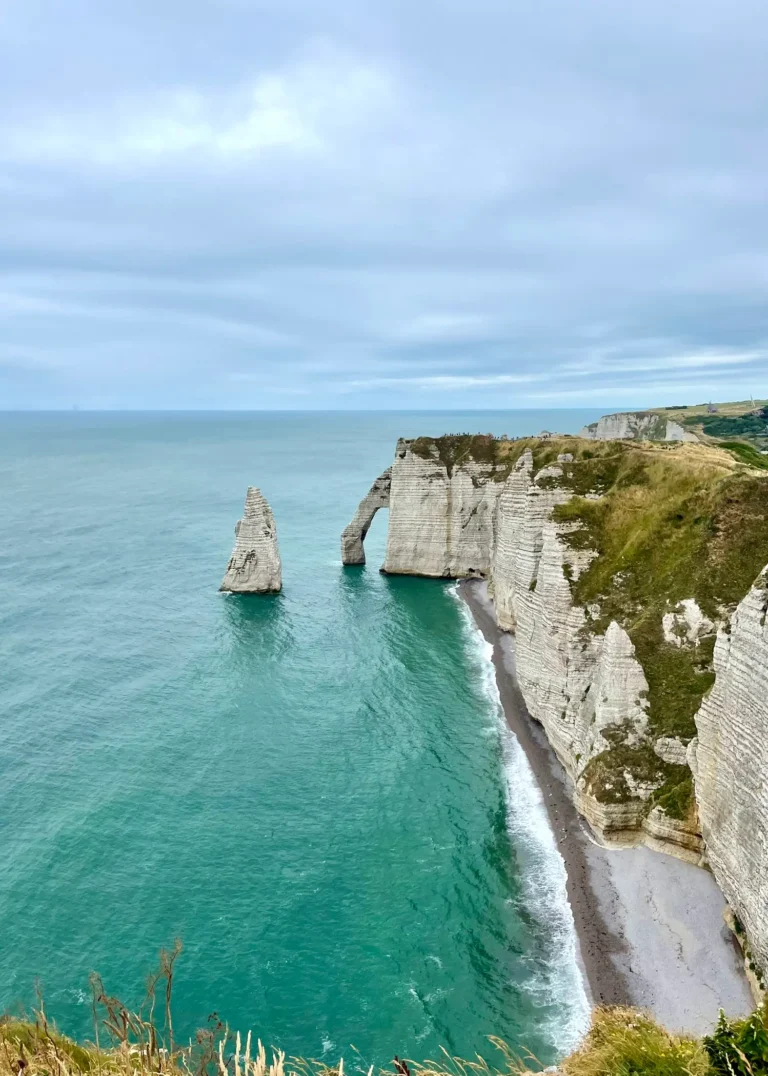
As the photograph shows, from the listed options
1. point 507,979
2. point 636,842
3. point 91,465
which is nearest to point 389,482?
point 636,842

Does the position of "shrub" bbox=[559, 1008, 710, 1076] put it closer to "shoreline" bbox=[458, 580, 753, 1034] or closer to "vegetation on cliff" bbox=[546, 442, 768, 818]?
"shoreline" bbox=[458, 580, 753, 1034]

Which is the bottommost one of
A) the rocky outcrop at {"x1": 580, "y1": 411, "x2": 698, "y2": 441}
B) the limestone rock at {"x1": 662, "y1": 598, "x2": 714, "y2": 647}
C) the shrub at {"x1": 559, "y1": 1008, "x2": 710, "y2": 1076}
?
the shrub at {"x1": 559, "y1": 1008, "x2": 710, "y2": 1076}

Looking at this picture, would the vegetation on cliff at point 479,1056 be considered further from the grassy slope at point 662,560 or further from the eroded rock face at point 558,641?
the eroded rock face at point 558,641

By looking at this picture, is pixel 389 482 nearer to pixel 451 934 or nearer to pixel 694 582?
pixel 694 582

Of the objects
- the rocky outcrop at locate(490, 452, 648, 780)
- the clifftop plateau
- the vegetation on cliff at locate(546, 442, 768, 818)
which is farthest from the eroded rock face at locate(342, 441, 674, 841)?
the clifftop plateau

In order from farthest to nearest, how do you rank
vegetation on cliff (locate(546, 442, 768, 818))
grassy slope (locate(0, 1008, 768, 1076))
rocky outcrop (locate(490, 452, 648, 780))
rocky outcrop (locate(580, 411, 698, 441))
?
rocky outcrop (locate(580, 411, 698, 441))
rocky outcrop (locate(490, 452, 648, 780))
vegetation on cliff (locate(546, 442, 768, 818))
grassy slope (locate(0, 1008, 768, 1076))

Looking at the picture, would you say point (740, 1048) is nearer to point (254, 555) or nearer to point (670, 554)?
point (670, 554)

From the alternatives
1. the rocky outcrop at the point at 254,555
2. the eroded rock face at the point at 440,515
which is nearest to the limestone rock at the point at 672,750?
the eroded rock face at the point at 440,515

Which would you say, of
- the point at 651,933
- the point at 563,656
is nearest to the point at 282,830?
the point at 651,933
